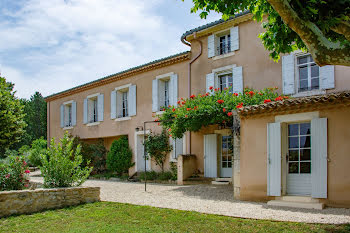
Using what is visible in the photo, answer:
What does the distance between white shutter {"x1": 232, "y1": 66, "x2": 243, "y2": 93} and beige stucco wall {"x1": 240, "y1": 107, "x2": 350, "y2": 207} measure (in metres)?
3.56

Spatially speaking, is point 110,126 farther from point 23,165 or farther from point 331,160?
point 331,160

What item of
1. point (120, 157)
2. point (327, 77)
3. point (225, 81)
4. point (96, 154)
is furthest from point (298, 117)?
point (96, 154)

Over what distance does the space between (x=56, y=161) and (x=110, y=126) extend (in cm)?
854

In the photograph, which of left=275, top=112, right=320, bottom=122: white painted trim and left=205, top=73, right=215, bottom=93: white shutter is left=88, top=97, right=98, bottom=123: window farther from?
left=275, top=112, right=320, bottom=122: white painted trim

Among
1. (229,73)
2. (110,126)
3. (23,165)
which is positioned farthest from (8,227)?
(110,126)

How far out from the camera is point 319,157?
23.0 ft

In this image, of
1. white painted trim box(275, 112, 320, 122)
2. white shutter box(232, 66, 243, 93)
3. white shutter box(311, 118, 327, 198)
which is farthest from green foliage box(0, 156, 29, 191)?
white shutter box(232, 66, 243, 93)

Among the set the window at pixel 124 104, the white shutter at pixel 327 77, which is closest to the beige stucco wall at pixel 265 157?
the white shutter at pixel 327 77

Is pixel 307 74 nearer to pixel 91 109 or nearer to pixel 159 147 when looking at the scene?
pixel 159 147

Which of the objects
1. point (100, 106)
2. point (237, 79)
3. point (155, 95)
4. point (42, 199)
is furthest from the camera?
point (100, 106)

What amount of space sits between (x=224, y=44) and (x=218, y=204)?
283 inches

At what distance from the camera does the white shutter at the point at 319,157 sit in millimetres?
6891

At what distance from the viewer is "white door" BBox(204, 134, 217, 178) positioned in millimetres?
11953

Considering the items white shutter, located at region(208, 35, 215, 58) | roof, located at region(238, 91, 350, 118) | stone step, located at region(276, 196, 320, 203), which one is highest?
white shutter, located at region(208, 35, 215, 58)
